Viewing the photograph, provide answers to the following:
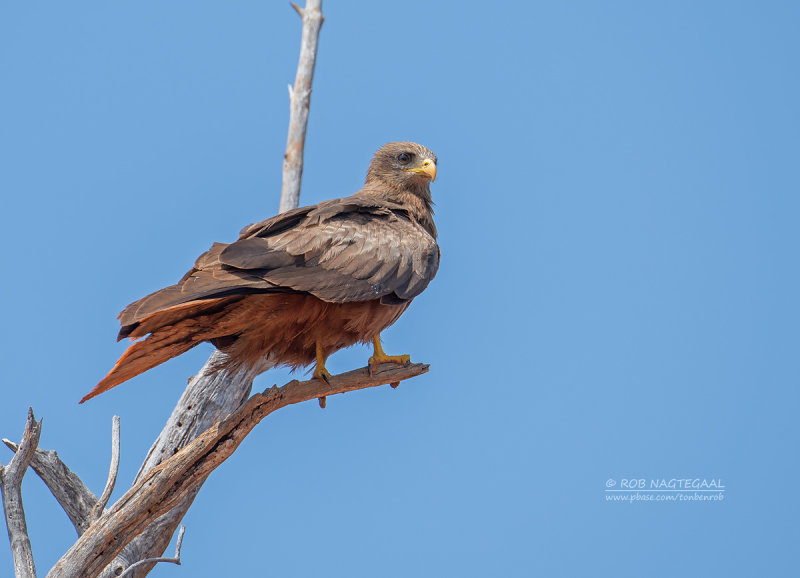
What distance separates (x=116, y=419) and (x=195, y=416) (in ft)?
3.00

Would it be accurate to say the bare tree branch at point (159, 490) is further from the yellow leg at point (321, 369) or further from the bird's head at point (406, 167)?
the bird's head at point (406, 167)

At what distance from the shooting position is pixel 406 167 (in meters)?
6.74

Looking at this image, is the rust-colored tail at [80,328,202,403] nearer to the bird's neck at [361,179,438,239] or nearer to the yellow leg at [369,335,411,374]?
the yellow leg at [369,335,411,374]

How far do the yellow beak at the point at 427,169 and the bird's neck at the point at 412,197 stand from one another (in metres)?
0.14

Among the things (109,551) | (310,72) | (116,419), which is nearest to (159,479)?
(109,551)

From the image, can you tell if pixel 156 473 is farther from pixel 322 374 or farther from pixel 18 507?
pixel 322 374

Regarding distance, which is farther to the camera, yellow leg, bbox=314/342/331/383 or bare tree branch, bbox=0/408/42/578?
yellow leg, bbox=314/342/331/383

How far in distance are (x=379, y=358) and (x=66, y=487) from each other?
2.24 meters

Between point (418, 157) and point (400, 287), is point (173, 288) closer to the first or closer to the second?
point (400, 287)

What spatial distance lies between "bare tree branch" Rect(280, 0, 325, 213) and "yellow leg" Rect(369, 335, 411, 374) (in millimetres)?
2809

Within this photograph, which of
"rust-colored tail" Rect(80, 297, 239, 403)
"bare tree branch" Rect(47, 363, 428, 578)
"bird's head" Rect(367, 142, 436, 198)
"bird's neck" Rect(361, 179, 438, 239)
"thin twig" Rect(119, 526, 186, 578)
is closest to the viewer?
"rust-colored tail" Rect(80, 297, 239, 403)

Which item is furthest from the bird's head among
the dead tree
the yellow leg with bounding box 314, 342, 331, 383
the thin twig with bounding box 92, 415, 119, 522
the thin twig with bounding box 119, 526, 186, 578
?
the thin twig with bounding box 119, 526, 186, 578

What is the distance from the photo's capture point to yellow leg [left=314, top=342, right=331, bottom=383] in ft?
18.0

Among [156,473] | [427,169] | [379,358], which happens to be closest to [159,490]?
[156,473]
